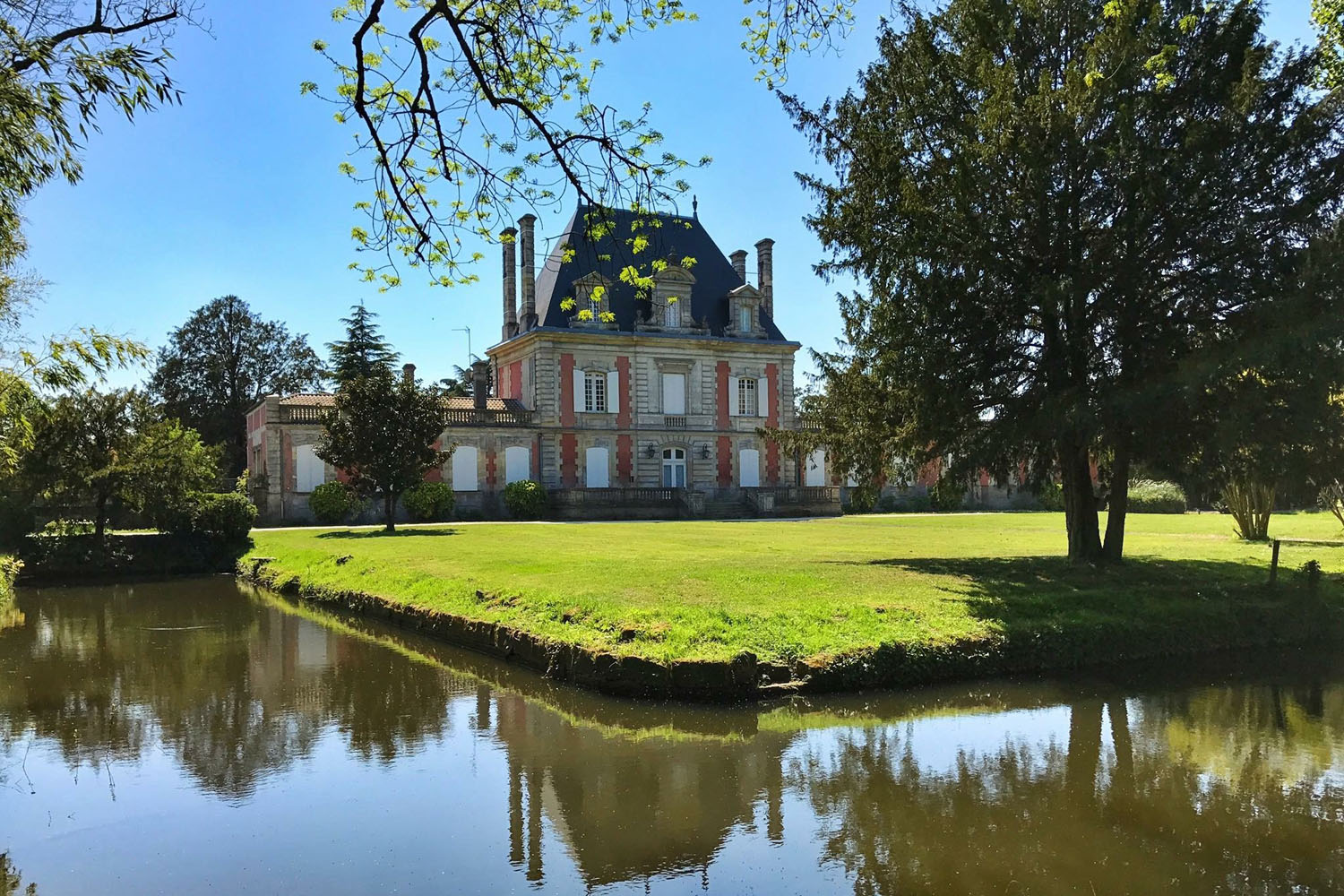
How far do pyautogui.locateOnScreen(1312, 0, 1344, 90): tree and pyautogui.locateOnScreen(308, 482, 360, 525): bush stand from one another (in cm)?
2435

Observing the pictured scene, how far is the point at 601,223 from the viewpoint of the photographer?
16.0 feet

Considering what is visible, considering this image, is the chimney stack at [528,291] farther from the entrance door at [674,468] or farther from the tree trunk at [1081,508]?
the tree trunk at [1081,508]

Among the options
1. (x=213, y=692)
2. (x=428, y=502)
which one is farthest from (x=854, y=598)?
(x=428, y=502)

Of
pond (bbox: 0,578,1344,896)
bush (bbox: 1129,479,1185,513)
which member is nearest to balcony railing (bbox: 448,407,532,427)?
bush (bbox: 1129,479,1185,513)

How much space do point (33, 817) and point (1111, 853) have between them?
17.7 ft

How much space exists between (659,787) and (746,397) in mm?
31114

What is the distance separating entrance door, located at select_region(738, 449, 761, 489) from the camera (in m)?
35.6

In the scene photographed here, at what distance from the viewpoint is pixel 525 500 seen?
30.0 m

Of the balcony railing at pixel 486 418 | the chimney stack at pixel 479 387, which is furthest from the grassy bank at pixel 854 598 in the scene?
the chimney stack at pixel 479 387

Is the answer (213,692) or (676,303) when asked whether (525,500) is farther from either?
(213,692)

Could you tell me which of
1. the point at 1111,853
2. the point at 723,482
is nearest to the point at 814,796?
the point at 1111,853

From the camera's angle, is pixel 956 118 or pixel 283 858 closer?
pixel 283 858

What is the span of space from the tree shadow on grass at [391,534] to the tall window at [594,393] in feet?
39.1

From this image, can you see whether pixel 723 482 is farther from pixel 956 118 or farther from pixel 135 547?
pixel 956 118
